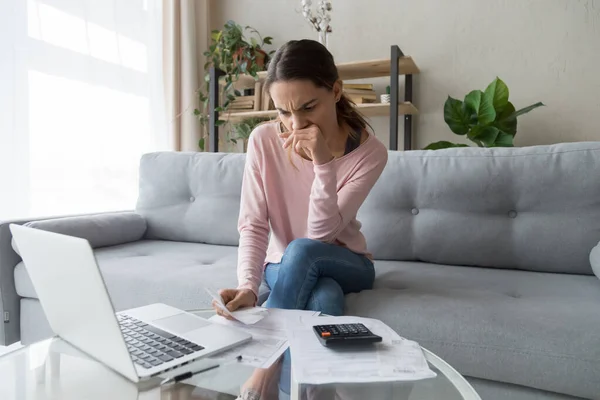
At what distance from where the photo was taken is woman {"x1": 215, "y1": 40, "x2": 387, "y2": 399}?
0.96 m

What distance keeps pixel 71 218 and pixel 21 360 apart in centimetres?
106

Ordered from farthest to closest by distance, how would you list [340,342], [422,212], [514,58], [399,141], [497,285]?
[399,141] → [514,58] → [422,212] → [497,285] → [340,342]

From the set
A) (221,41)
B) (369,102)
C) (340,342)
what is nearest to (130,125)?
(221,41)

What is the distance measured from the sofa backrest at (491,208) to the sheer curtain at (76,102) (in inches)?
52.7

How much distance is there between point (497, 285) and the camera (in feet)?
3.84

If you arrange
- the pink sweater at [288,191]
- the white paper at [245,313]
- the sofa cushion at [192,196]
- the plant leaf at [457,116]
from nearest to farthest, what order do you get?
1. the white paper at [245,313]
2. the pink sweater at [288,191]
3. the sofa cushion at [192,196]
4. the plant leaf at [457,116]

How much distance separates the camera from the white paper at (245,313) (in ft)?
2.40

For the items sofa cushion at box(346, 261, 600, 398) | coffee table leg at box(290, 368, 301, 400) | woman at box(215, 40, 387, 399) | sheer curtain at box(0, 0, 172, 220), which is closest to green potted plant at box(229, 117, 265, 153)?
sheer curtain at box(0, 0, 172, 220)

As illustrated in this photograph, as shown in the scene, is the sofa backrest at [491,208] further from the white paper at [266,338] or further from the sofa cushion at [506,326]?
the white paper at [266,338]

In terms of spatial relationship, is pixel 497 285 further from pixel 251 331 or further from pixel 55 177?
pixel 55 177

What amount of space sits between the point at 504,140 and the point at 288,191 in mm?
1325

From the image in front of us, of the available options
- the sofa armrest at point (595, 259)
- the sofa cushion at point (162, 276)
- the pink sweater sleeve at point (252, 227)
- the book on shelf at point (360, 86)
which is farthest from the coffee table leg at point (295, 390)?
the book on shelf at point (360, 86)

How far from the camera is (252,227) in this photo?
111 cm

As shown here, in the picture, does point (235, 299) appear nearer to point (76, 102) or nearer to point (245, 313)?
point (245, 313)
